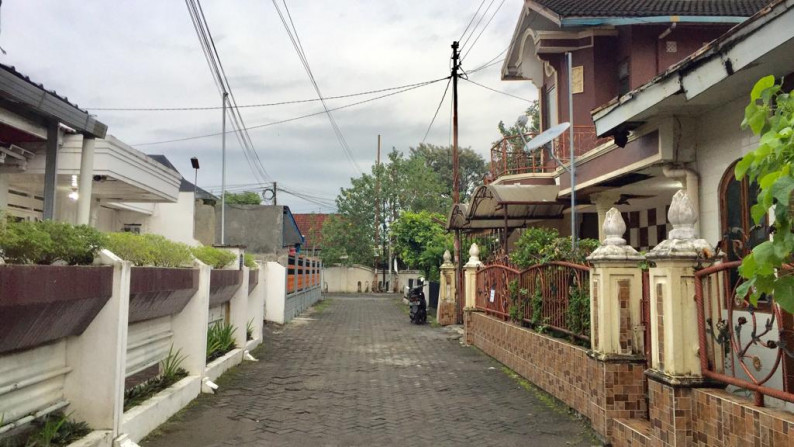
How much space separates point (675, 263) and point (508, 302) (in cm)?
604

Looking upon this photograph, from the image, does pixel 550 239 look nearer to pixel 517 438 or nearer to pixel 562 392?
pixel 562 392

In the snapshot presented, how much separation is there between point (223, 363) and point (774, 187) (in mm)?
8481

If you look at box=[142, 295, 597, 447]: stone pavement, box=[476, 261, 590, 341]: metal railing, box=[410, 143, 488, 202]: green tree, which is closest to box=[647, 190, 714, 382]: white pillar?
box=[142, 295, 597, 447]: stone pavement

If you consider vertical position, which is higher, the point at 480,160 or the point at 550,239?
the point at 480,160

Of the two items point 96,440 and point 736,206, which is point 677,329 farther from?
point 96,440

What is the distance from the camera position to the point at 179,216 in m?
20.3

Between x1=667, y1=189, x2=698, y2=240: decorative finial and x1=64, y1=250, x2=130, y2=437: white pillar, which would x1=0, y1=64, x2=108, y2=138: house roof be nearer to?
x1=64, y1=250, x2=130, y2=437: white pillar

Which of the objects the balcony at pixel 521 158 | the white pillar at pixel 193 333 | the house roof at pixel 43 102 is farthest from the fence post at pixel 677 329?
the balcony at pixel 521 158

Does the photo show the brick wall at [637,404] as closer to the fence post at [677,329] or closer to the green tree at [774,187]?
the fence post at [677,329]

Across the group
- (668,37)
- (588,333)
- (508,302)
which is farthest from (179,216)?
(588,333)

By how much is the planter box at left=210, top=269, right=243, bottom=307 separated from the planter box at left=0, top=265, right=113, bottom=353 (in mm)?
3944

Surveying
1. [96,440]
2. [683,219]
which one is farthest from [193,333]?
[683,219]

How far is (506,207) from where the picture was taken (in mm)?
12859

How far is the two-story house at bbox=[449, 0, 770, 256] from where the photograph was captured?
10.9 metres
